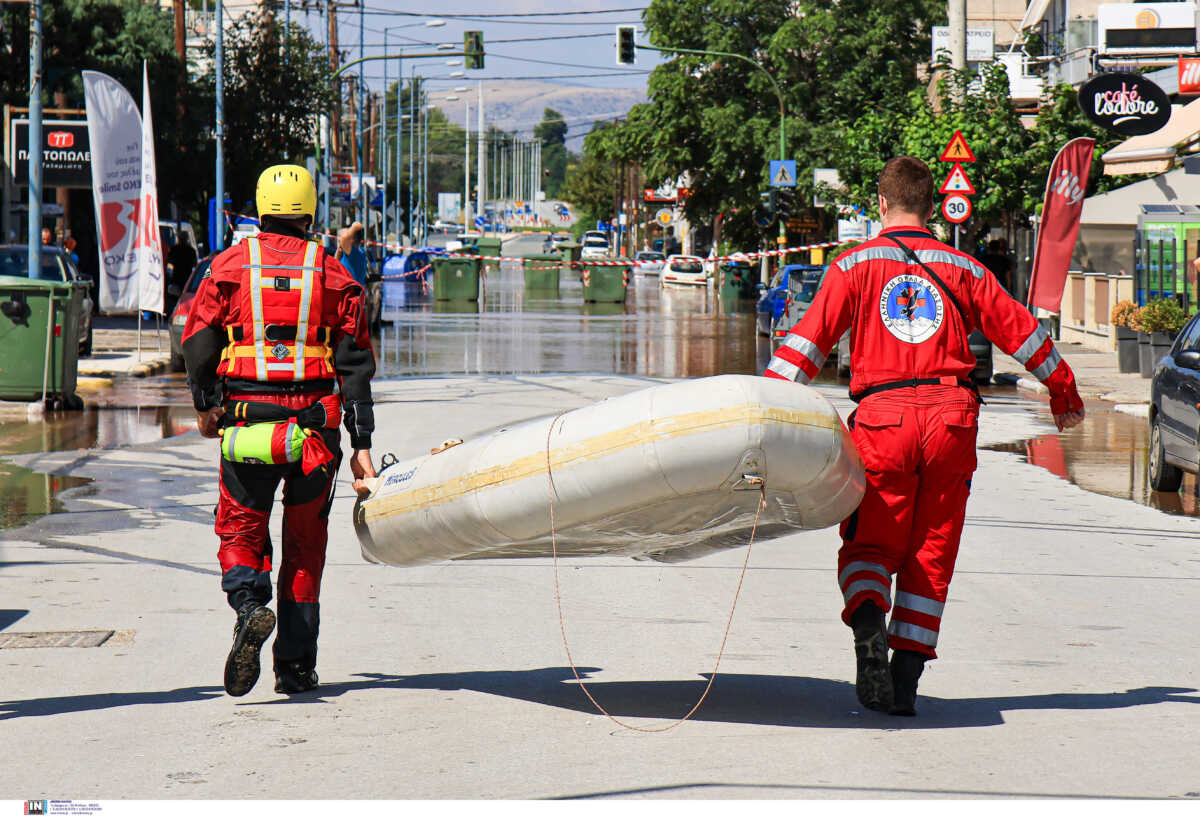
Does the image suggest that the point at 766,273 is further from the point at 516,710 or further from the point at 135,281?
the point at 516,710

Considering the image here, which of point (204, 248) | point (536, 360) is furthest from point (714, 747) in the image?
point (204, 248)

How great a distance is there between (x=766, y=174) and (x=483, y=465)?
51767mm

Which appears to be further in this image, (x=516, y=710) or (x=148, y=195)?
(x=148, y=195)

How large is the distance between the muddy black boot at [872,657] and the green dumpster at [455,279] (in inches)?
1711

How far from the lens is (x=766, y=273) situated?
5516cm

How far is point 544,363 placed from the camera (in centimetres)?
2527

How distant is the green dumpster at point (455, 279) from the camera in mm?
48844

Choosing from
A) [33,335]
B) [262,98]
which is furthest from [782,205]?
[33,335]

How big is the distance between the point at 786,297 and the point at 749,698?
78.3 ft

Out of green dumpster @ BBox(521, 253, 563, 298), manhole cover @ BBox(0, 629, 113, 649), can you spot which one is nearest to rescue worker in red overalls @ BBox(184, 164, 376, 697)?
manhole cover @ BBox(0, 629, 113, 649)

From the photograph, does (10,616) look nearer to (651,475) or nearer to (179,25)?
(651,475)

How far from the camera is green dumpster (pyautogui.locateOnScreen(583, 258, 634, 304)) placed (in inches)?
1929

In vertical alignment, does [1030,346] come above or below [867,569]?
above

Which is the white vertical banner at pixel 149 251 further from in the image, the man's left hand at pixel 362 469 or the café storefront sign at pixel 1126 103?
the man's left hand at pixel 362 469
